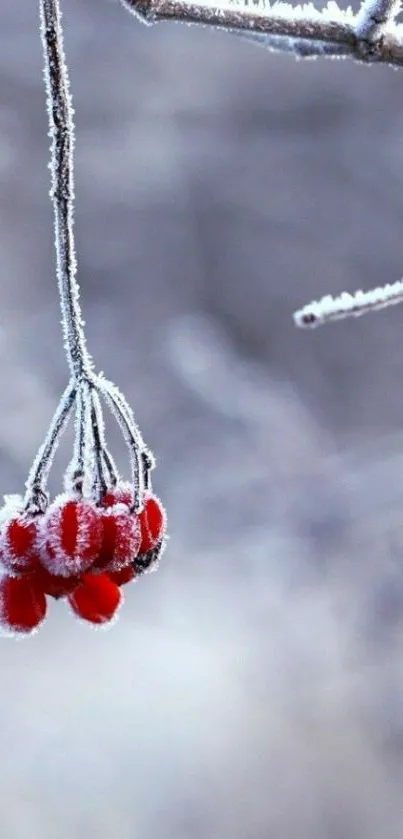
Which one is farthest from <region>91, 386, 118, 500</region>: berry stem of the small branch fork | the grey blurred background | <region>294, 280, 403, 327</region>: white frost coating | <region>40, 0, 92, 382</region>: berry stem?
the grey blurred background

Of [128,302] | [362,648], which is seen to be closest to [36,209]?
[128,302]

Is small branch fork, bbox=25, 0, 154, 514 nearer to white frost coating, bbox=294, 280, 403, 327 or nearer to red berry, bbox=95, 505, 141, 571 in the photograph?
red berry, bbox=95, 505, 141, 571

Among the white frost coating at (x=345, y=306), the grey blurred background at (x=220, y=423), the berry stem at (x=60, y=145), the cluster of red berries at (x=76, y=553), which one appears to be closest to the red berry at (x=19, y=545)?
the cluster of red berries at (x=76, y=553)

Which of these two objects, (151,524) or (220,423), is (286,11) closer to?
(151,524)

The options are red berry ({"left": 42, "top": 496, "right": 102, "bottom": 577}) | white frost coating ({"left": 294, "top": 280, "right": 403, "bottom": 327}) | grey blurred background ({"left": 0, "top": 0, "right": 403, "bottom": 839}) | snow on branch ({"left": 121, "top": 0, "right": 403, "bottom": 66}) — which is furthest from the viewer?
grey blurred background ({"left": 0, "top": 0, "right": 403, "bottom": 839})

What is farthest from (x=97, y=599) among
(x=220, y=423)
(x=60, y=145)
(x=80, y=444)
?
(x=220, y=423)
